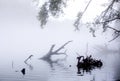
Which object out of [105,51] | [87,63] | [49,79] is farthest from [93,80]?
[105,51]

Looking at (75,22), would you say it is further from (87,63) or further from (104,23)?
(87,63)

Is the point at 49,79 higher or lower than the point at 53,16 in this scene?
lower

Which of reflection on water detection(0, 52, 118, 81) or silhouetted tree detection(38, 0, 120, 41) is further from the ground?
silhouetted tree detection(38, 0, 120, 41)

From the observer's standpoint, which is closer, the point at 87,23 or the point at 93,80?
the point at 87,23

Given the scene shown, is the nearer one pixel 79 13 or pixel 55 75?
pixel 79 13

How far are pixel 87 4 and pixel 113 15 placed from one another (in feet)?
9.81

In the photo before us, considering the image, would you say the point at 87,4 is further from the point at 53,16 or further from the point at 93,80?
the point at 93,80

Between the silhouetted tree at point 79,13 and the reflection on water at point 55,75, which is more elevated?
the silhouetted tree at point 79,13

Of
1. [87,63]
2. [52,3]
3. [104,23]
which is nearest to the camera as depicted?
[52,3]

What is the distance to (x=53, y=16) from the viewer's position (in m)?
33.9

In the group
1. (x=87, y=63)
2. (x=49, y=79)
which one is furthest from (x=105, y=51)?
(x=49, y=79)

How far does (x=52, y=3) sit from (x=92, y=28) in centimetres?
460

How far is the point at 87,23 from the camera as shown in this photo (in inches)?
1415

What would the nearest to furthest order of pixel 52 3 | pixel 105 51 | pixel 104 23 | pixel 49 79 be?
pixel 52 3, pixel 104 23, pixel 49 79, pixel 105 51
